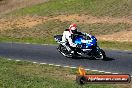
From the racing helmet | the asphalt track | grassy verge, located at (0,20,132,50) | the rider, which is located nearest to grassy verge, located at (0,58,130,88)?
the asphalt track

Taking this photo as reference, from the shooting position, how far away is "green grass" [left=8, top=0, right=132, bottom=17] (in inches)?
1880

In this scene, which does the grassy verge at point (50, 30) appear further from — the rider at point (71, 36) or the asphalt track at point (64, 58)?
the rider at point (71, 36)

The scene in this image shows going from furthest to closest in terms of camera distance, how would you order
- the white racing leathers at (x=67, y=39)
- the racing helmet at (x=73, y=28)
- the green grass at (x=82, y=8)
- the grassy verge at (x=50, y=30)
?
the green grass at (x=82, y=8) < the grassy verge at (x=50, y=30) < the white racing leathers at (x=67, y=39) < the racing helmet at (x=73, y=28)

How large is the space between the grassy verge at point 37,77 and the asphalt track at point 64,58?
171 centimetres

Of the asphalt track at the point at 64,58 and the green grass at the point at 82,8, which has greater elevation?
the asphalt track at the point at 64,58

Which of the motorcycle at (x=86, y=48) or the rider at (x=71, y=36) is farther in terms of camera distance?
the rider at (x=71, y=36)

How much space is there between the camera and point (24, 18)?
51719 mm

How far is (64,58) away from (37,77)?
7.26m

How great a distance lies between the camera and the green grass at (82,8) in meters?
Result: 47.8

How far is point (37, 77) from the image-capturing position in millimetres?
15680

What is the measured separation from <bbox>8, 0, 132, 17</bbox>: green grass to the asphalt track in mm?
20798

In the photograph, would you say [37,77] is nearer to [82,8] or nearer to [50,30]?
[50,30]

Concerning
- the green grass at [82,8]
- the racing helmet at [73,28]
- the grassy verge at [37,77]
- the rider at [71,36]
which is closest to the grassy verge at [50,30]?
the green grass at [82,8]

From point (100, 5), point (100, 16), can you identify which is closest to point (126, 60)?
point (100, 16)
